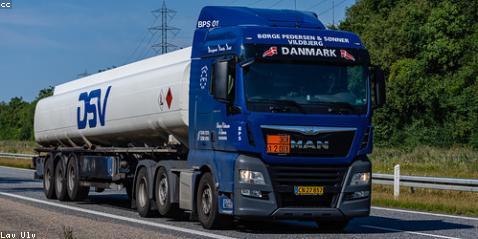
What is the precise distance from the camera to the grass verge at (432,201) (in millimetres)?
21117

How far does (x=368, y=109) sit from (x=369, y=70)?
671 mm

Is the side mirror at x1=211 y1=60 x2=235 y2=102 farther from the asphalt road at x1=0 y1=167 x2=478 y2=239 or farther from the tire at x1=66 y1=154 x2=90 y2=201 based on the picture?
the tire at x1=66 y1=154 x2=90 y2=201

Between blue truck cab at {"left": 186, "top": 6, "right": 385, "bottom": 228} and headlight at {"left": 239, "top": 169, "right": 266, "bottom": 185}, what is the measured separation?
15mm

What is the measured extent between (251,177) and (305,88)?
1611 mm

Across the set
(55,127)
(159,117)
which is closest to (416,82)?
(55,127)

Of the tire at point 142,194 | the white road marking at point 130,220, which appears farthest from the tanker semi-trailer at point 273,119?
the tire at point 142,194

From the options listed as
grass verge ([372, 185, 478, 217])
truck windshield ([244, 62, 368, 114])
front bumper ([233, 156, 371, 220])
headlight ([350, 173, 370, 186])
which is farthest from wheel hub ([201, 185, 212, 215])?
grass verge ([372, 185, 478, 217])

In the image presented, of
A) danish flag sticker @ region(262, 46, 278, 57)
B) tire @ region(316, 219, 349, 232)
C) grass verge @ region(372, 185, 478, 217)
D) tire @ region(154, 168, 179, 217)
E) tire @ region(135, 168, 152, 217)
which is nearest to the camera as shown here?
danish flag sticker @ region(262, 46, 278, 57)

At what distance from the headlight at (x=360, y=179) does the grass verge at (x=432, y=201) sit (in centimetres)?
591

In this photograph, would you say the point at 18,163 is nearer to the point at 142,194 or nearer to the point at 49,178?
the point at 49,178

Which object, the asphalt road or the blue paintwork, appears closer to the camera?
the blue paintwork

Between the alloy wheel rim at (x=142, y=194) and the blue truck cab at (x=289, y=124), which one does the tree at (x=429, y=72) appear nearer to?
the alloy wheel rim at (x=142, y=194)

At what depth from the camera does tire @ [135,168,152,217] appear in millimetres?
18172

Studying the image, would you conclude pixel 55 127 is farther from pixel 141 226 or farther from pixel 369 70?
pixel 369 70
